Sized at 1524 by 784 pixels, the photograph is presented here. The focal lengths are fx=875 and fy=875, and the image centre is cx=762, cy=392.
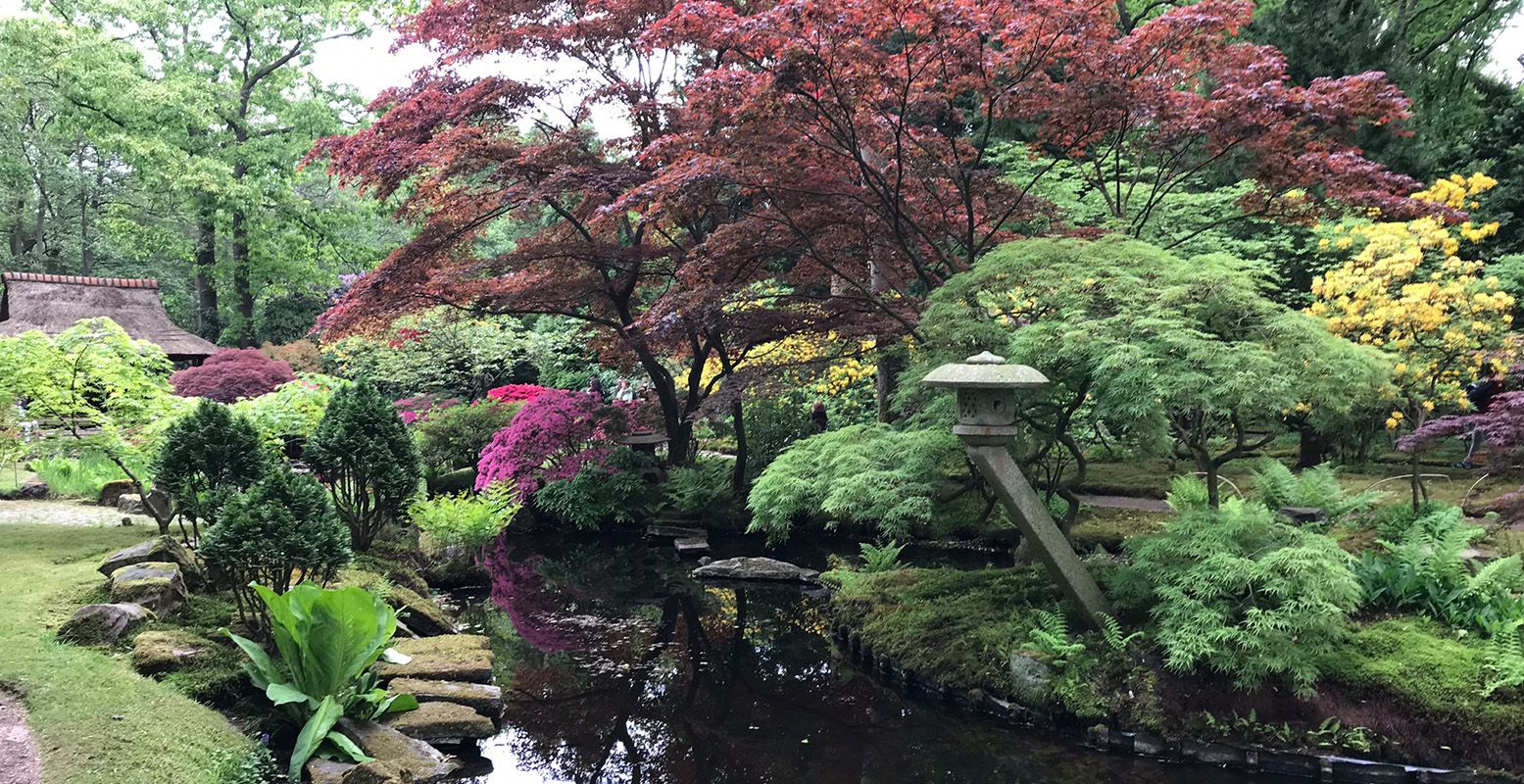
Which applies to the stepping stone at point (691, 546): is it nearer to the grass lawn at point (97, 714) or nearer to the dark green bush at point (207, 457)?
the dark green bush at point (207, 457)

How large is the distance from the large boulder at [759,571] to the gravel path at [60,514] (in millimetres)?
5386

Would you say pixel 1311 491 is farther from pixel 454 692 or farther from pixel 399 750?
pixel 399 750

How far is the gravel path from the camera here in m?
8.05

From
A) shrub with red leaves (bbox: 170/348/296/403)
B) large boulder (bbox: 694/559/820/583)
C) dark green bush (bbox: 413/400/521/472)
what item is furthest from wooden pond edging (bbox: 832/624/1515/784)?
shrub with red leaves (bbox: 170/348/296/403)

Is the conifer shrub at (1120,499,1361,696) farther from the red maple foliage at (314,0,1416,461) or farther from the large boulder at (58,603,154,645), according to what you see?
the large boulder at (58,603,154,645)

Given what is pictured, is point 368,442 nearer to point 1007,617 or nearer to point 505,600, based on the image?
point 505,600

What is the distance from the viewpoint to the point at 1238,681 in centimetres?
510

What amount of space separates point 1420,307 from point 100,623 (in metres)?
9.79

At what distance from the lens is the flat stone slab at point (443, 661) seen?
562cm

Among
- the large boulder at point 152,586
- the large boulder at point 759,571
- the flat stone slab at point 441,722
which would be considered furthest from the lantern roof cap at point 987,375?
the large boulder at point 152,586

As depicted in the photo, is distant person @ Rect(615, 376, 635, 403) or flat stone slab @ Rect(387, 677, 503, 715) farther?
distant person @ Rect(615, 376, 635, 403)

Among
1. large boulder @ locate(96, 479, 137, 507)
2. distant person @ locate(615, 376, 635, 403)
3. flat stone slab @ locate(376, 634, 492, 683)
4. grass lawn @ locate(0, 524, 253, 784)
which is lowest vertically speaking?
flat stone slab @ locate(376, 634, 492, 683)

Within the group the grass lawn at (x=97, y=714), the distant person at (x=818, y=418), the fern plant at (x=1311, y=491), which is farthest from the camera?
the distant person at (x=818, y=418)

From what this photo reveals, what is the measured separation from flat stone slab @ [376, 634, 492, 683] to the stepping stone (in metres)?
4.49
